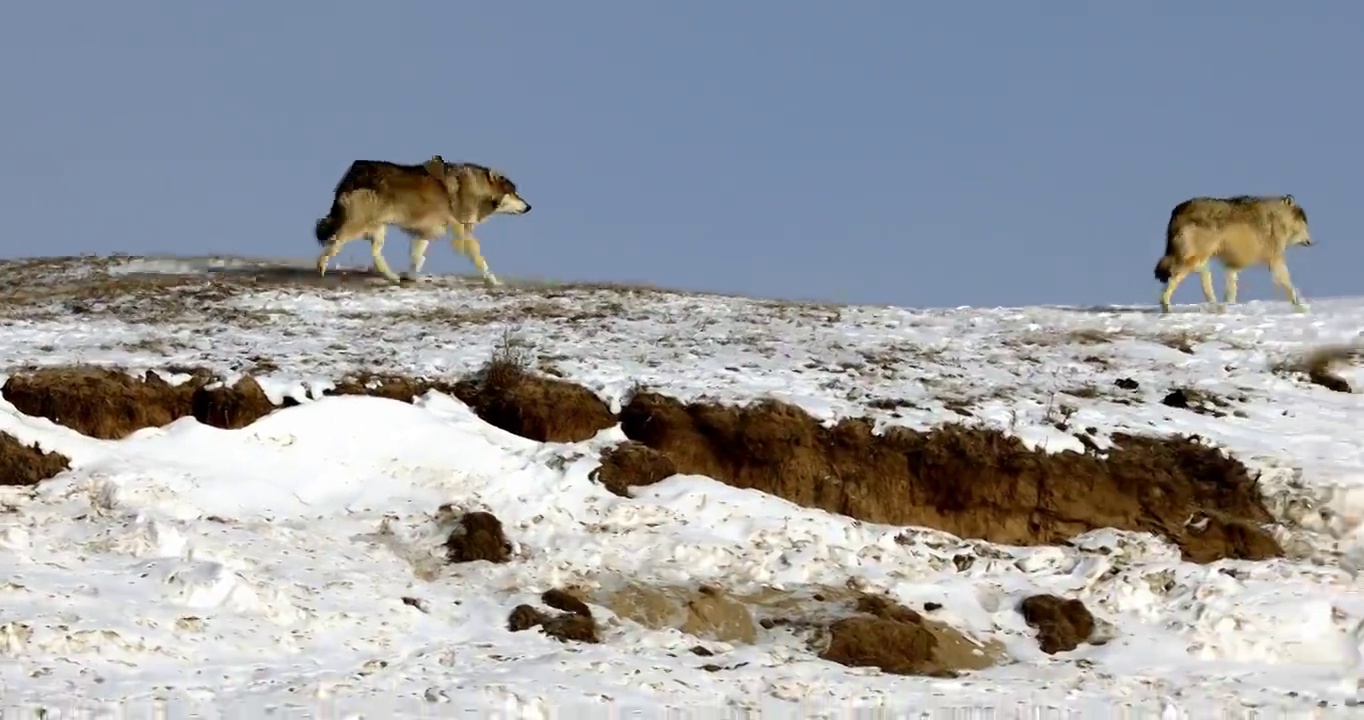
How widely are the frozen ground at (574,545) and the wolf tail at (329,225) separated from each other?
12.4ft

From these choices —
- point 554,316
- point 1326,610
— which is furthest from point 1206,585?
point 554,316

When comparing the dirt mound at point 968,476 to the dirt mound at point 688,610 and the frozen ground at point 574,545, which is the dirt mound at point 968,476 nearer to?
the frozen ground at point 574,545

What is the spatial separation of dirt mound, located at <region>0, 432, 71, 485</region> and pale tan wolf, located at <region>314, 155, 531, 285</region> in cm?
1054

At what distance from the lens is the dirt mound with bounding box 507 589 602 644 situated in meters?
10.4

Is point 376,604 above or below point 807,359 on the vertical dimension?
below

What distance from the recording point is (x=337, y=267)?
2439cm

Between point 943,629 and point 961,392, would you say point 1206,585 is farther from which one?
point 961,392

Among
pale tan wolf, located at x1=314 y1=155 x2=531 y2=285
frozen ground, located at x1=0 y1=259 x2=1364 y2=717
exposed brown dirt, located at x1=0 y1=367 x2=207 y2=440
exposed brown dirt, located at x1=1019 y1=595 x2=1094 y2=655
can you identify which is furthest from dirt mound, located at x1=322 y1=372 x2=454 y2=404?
pale tan wolf, located at x1=314 y1=155 x2=531 y2=285

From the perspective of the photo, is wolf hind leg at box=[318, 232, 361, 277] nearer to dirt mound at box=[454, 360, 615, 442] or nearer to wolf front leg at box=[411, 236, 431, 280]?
wolf front leg at box=[411, 236, 431, 280]

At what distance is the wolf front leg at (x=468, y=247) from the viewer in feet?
77.9

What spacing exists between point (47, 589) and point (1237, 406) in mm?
11228

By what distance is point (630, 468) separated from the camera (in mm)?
13156

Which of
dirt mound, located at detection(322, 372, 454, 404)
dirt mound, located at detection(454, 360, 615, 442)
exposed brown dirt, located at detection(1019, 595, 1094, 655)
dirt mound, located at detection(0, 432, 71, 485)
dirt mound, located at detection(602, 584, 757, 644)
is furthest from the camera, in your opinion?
dirt mound, located at detection(322, 372, 454, 404)

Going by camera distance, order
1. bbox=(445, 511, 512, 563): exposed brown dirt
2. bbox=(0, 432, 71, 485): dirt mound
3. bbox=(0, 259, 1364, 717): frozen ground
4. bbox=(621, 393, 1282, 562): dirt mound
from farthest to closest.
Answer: bbox=(621, 393, 1282, 562): dirt mound
bbox=(0, 432, 71, 485): dirt mound
bbox=(445, 511, 512, 563): exposed brown dirt
bbox=(0, 259, 1364, 717): frozen ground
